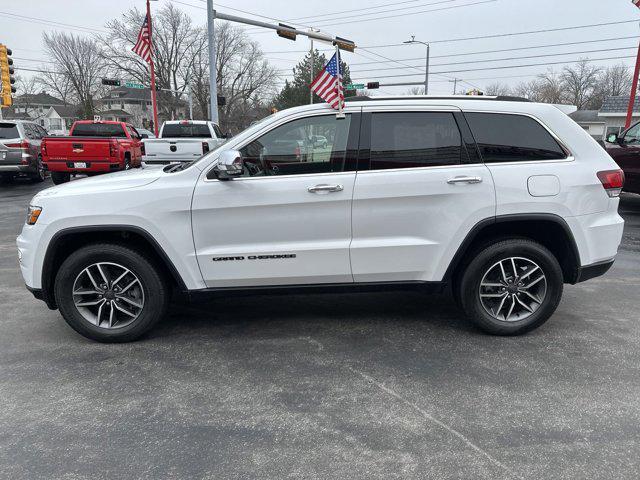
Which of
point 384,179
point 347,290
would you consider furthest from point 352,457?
point 384,179

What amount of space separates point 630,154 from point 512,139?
709 centimetres

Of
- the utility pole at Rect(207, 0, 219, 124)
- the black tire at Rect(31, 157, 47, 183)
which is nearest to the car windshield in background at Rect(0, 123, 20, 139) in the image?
the black tire at Rect(31, 157, 47, 183)

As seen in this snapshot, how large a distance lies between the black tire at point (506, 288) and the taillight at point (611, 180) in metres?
0.70

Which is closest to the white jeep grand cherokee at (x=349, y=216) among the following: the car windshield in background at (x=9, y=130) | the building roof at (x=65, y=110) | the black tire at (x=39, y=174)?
the car windshield in background at (x=9, y=130)

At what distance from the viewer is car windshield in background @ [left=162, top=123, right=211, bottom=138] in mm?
15664

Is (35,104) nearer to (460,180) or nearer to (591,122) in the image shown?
(591,122)

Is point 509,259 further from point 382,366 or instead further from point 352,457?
point 352,457

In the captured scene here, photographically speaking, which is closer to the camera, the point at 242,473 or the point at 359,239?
the point at 242,473

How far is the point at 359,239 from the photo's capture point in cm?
393

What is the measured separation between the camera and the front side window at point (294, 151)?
3920 mm

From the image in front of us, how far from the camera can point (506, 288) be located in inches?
161

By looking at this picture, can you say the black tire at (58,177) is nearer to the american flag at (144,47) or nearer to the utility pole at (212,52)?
the utility pole at (212,52)

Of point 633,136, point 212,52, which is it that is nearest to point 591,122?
point 212,52

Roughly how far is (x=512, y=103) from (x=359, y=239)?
68.7 inches
